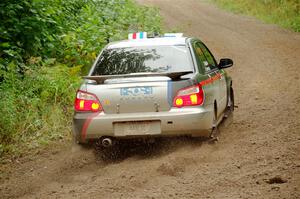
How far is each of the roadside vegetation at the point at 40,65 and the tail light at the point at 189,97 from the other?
2694 millimetres

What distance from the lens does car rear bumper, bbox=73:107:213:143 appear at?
6.55 m

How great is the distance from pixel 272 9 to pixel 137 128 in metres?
22.3

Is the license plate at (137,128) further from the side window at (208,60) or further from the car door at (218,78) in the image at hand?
the side window at (208,60)

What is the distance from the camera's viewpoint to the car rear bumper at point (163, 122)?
21.5 feet

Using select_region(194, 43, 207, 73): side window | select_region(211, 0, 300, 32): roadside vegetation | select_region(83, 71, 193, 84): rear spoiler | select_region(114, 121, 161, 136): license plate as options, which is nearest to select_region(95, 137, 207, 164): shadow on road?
select_region(114, 121, 161, 136): license plate

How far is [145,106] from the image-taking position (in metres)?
6.59

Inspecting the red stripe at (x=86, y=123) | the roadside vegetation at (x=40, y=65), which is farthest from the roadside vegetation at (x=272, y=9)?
the red stripe at (x=86, y=123)

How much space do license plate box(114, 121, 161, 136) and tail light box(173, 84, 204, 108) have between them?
14.1 inches

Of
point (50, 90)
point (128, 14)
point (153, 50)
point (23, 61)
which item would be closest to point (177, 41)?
point (153, 50)

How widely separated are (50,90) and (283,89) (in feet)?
17.2

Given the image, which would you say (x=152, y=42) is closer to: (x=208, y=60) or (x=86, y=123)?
(x=208, y=60)

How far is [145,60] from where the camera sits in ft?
24.0

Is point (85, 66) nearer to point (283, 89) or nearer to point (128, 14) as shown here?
point (283, 89)

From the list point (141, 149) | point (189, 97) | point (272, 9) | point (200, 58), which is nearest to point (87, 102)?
point (141, 149)
